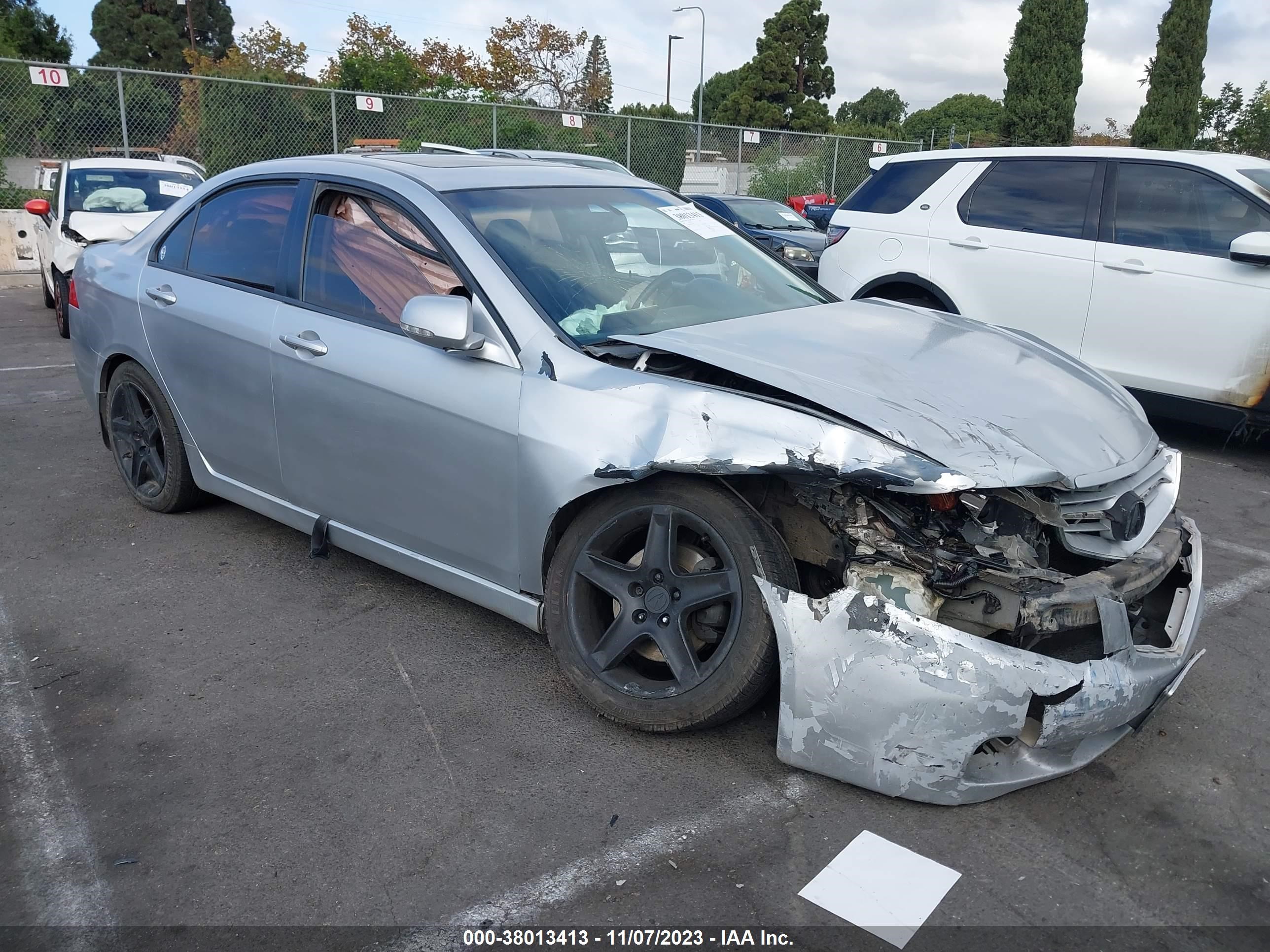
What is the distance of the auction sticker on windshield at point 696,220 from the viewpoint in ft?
13.9

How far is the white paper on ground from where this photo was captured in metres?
2.35

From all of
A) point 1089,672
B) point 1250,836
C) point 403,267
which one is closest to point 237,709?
point 403,267

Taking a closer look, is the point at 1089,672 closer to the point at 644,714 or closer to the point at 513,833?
the point at 644,714

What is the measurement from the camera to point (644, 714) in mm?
3025

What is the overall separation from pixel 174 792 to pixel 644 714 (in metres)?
1.37

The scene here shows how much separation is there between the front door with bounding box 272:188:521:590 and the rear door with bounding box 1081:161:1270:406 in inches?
187

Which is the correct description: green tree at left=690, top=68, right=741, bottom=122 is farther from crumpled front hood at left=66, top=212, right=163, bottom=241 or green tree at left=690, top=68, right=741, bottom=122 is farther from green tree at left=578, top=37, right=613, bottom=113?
crumpled front hood at left=66, top=212, right=163, bottom=241

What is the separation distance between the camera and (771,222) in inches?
572

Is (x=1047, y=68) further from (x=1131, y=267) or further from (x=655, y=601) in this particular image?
(x=655, y=601)

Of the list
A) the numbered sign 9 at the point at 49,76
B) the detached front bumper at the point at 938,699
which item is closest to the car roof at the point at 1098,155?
the detached front bumper at the point at 938,699

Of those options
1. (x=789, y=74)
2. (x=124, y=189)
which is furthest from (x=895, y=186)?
(x=789, y=74)

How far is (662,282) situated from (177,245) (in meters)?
2.43

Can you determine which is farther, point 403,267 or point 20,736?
point 403,267

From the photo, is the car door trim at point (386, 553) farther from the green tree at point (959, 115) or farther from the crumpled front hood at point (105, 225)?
the green tree at point (959, 115)
